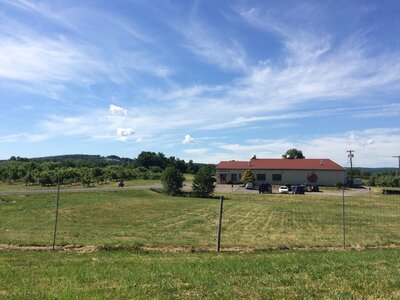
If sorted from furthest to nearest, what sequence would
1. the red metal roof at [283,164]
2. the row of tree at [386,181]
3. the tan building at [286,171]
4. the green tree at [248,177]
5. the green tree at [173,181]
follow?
the row of tree at [386,181] → the red metal roof at [283,164] → the green tree at [248,177] → the tan building at [286,171] → the green tree at [173,181]

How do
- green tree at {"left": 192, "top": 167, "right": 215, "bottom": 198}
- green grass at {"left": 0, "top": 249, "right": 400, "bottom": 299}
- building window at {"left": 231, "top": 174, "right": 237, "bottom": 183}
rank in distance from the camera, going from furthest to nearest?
1. building window at {"left": 231, "top": 174, "right": 237, "bottom": 183}
2. green tree at {"left": 192, "top": 167, "right": 215, "bottom": 198}
3. green grass at {"left": 0, "top": 249, "right": 400, "bottom": 299}

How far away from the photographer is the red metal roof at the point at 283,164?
86.7m

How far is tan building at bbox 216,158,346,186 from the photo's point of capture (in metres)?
86.0

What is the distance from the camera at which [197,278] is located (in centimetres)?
831

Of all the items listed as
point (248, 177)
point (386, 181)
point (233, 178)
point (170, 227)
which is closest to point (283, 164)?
point (248, 177)

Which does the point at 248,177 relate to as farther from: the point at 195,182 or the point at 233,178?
the point at 195,182

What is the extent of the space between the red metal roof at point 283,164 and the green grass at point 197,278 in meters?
77.2

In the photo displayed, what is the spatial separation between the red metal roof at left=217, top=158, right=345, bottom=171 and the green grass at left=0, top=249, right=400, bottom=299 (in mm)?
77227

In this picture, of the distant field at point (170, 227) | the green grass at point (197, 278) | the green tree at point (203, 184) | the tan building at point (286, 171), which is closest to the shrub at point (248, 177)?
→ the tan building at point (286, 171)

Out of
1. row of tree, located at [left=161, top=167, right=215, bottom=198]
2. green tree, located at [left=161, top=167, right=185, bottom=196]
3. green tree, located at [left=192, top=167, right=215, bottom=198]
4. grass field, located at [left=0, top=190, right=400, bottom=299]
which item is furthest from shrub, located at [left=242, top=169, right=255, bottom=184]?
grass field, located at [left=0, top=190, right=400, bottom=299]

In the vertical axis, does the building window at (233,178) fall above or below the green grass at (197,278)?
above

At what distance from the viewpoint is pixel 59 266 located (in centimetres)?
1009

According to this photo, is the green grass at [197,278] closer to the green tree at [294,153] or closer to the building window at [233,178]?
the building window at [233,178]

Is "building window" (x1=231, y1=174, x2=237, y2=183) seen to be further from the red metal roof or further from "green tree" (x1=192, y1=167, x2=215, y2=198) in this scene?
"green tree" (x1=192, y1=167, x2=215, y2=198)
